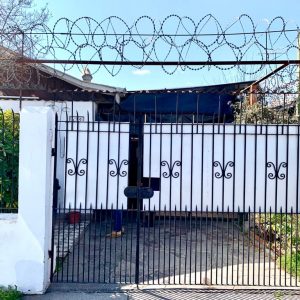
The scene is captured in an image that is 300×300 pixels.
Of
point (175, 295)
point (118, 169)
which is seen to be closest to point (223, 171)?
point (118, 169)

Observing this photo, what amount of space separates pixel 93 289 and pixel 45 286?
2.01ft

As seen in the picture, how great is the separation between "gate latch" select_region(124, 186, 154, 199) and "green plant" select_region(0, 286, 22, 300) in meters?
1.80

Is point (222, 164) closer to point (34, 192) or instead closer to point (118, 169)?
point (118, 169)

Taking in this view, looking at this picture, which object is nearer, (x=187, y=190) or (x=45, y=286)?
(x=45, y=286)

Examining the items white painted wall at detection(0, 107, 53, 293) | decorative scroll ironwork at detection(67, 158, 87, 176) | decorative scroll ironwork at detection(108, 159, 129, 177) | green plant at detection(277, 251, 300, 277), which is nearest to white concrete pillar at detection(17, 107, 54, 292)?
white painted wall at detection(0, 107, 53, 293)

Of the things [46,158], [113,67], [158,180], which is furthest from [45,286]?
[113,67]

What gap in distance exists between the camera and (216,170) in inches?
200

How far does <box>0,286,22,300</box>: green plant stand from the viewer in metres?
4.30

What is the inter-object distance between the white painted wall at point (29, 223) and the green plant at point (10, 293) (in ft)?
0.22

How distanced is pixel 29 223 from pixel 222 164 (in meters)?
2.64

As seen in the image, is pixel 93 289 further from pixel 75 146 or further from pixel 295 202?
pixel 295 202

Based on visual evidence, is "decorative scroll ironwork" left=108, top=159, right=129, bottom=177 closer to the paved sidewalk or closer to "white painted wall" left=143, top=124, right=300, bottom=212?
"white painted wall" left=143, top=124, right=300, bottom=212

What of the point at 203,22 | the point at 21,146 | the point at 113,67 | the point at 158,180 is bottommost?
the point at 158,180

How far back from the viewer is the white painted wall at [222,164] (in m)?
5.03
